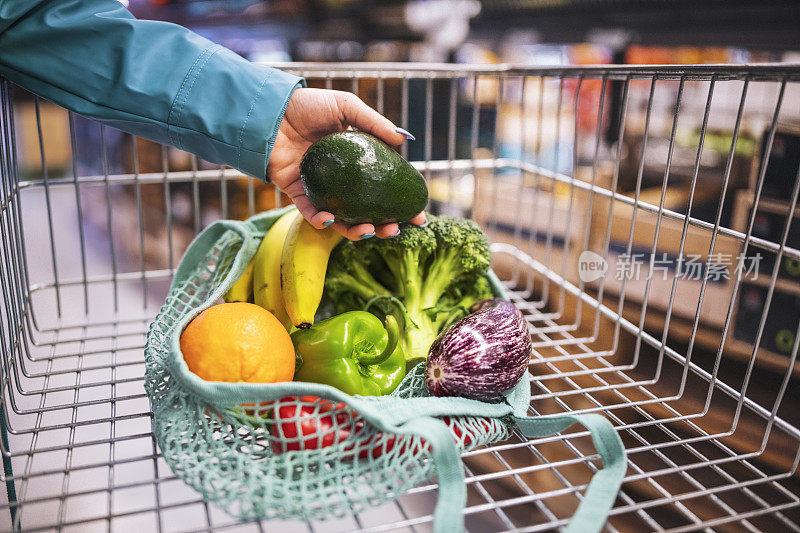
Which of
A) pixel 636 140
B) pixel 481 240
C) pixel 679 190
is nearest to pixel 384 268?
pixel 481 240

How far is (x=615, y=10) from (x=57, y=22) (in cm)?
123

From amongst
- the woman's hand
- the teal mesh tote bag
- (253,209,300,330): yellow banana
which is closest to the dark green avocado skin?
the woman's hand

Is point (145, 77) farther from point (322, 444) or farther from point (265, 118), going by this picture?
point (322, 444)

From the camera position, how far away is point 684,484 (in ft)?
5.30

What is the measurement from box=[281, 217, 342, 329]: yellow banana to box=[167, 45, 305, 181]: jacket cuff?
4.7 inches

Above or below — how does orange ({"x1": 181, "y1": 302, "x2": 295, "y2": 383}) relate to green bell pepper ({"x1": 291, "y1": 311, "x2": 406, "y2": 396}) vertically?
above

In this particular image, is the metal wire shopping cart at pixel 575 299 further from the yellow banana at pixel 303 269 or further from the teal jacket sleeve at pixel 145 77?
the yellow banana at pixel 303 269

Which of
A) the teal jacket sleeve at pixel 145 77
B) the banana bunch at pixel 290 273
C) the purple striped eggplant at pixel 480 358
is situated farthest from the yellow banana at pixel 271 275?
the purple striped eggplant at pixel 480 358

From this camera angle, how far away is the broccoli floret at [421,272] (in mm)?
953

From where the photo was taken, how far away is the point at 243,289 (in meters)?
0.96

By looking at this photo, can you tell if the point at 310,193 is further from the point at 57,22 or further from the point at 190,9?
the point at 190,9

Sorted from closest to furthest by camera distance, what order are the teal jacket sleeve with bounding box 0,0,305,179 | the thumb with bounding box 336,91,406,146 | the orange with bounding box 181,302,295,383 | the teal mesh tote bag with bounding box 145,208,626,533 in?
the teal mesh tote bag with bounding box 145,208,626,533
the orange with bounding box 181,302,295,383
the teal jacket sleeve with bounding box 0,0,305,179
the thumb with bounding box 336,91,406,146

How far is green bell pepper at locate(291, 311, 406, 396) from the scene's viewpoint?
0.78 m

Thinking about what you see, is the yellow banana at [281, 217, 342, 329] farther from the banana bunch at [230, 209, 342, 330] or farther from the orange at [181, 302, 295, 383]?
the orange at [181, 302, 295, 383]
